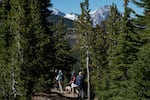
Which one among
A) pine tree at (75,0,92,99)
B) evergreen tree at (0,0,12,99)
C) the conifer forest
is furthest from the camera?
pine tree at (75,0,92,99)

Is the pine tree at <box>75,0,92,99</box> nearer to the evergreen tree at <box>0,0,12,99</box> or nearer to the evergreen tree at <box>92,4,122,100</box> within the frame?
the evergreen tree at <box>92,4,122,100</box>

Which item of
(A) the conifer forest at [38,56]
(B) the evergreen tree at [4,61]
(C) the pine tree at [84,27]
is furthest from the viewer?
(C) the pine tree at [84,27]

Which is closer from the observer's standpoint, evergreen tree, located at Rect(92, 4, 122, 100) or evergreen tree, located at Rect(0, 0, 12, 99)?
evergreen tree, located at Rect(0, 0, 12, 99)

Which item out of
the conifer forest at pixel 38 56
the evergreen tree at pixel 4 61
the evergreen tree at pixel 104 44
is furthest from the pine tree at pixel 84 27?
the evergreen tree at pixel 4 61

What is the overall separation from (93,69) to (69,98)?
74.7 ft

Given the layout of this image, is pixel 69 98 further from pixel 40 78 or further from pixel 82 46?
pixel 82 46

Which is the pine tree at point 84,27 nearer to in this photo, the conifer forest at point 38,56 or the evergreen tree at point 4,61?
the conifer forest at point 38,56

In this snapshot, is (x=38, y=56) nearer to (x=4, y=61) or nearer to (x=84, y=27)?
(x=4, y=61)

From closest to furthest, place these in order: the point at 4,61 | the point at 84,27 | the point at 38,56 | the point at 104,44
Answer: the point at 4,61
the point at 38,56
the point at 84,27
the point at 104,44

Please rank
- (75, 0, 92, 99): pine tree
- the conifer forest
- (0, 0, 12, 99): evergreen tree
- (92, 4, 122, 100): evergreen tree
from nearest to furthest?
the conifer forest, (0, 0, 12, 99): evergreen tree, (75, 0, 92, 99): pine tree, (92, 4, 122, 100): evergreen tree

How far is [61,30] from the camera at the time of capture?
79.1 metres

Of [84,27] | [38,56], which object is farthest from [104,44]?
[38,56]

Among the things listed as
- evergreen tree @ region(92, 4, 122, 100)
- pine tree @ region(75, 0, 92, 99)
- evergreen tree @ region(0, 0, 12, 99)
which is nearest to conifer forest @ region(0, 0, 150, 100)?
evergreen tree @ region(0, 0, 12, 99)

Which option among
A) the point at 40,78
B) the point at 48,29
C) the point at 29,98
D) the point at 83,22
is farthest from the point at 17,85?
the point at 83,22
